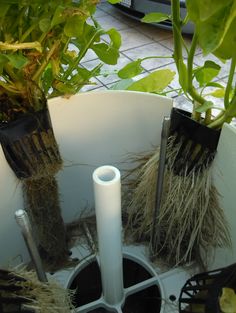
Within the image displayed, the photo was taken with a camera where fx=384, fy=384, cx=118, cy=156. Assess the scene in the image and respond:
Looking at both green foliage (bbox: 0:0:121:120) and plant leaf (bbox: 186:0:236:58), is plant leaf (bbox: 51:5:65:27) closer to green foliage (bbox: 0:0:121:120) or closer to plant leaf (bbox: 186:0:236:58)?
green foliage (bbox: 0:0:121:120)

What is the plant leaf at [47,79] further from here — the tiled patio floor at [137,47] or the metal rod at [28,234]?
the tiled patio floor at [137,47]

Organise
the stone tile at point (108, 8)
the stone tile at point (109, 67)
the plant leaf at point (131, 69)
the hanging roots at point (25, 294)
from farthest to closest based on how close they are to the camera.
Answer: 1. the stone tile at point (108, 8)
2. the stone tile at point (109, 67)
3. the plant leaf at point (131, 69)
4. the hanging roots at point (25, 294)

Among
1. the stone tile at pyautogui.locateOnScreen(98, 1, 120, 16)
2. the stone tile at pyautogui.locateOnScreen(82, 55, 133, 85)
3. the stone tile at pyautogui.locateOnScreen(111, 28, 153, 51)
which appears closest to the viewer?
the stone tile at pyautogui.locateOnScreen(82, 55, 133, 85)

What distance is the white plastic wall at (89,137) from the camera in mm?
472

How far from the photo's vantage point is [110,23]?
147 centimetres

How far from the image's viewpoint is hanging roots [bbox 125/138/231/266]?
46 centimetres

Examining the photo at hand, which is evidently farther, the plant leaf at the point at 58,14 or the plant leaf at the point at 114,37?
the plant leaf at the point at 114,37

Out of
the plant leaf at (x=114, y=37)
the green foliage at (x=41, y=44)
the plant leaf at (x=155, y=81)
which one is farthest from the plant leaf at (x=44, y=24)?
the plant leaf at (x=155, y=81)

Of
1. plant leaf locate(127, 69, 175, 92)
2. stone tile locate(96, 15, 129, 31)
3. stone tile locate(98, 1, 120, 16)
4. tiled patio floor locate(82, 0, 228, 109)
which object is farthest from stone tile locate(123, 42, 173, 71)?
plant leaf locate(127, 69, 175, 92)

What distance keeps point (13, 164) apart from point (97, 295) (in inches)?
8.5

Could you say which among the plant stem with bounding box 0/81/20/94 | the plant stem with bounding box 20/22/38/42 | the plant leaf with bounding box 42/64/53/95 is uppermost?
the plant stem with bounding box 20/22/38/42

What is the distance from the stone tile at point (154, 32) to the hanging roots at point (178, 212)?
0.93 m

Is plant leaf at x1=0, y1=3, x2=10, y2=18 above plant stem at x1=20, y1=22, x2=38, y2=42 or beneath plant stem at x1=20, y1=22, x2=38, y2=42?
above

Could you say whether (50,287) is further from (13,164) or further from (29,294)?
(13,164)
